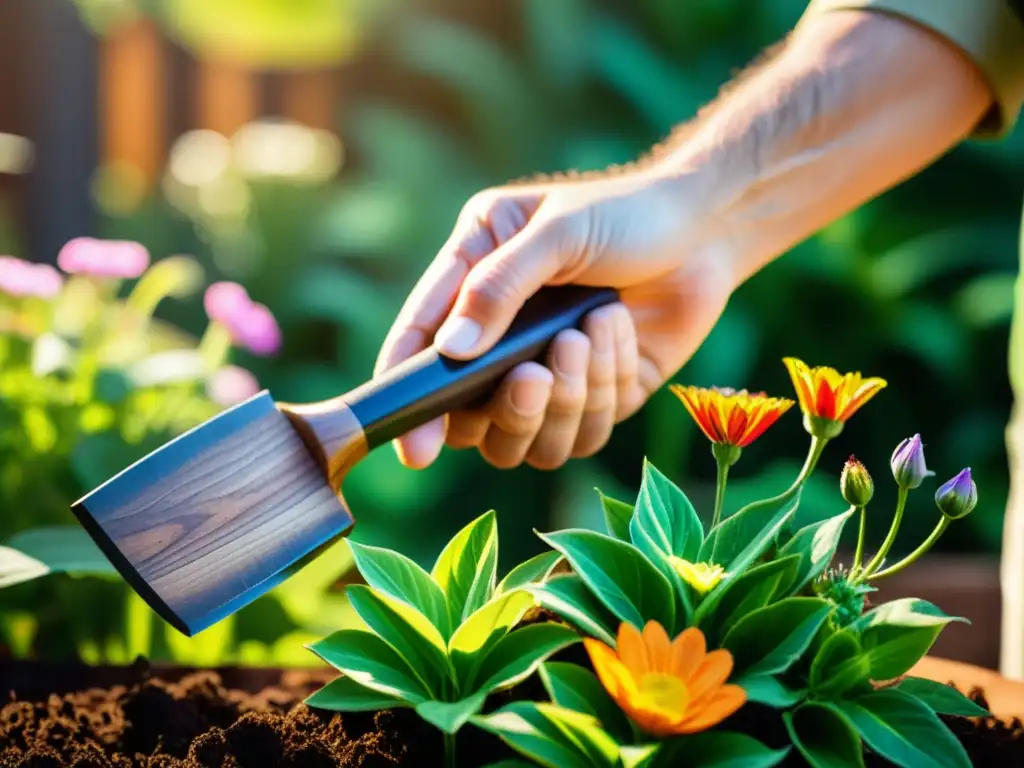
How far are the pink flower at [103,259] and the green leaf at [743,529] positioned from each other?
1.16 metres

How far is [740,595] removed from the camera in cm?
77

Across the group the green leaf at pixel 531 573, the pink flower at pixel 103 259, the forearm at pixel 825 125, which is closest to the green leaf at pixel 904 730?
the green leaf at pixel 531 573

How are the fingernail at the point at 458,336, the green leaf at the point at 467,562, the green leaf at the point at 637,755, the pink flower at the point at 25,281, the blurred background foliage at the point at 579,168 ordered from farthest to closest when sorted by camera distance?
the blurred background foliage at the point at 579,168 → the pink flower at the point at 25,281 → the fingernail at the point at 458,336 → the green leaf at the point at 467,562 → the green leaf at the point at 637,755

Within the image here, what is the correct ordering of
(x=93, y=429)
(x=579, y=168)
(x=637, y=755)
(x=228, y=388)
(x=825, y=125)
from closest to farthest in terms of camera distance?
(x=637, y=755), (x=825, y=125), (x=93, y=429), (x=228, y=388), (x=579, y=168)

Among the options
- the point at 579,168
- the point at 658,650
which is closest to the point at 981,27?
the point at 658,650

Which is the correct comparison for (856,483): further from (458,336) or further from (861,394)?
(458,336)

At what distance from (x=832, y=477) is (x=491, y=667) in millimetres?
2184

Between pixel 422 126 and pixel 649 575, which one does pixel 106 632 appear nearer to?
pixel 649 575

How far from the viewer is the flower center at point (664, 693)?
65cm

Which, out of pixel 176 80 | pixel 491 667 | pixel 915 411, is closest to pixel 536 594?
pixel 491 667

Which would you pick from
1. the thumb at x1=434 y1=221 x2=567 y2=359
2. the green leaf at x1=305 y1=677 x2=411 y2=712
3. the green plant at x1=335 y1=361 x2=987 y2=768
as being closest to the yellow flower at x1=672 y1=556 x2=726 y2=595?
the green plant at x1=335 y1=361 x2=987 y2=768

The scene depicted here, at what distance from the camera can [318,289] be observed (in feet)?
10.2

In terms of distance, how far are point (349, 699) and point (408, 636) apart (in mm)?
59

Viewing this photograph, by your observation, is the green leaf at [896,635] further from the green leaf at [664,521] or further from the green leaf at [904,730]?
the green leaf at [664,521]
